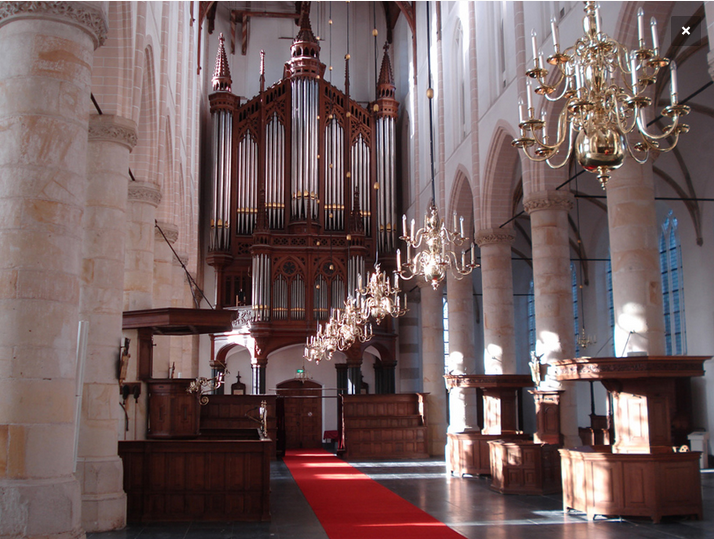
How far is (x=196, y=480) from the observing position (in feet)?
35.0

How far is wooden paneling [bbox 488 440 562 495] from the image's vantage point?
13297 mm

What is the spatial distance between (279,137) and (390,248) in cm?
594

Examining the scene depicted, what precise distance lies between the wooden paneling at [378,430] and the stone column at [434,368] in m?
0.39

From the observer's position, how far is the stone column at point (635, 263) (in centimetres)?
1111

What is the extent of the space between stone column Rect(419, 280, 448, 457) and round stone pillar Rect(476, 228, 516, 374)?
4.69 metres

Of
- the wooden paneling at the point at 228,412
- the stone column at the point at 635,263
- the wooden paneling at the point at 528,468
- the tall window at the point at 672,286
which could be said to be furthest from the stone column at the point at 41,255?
the tall window at the point at 672,286

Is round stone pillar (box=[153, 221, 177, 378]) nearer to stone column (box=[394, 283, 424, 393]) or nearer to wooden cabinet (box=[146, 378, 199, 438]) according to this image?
wooden cabinet (box=[146, 378, 199, 438])

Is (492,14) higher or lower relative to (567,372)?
→ higher

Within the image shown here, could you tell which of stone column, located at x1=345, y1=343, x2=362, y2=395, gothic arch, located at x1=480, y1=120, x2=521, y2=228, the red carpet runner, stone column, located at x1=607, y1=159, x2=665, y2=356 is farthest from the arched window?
the red carpet runner

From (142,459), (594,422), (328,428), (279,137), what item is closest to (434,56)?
(279,137)

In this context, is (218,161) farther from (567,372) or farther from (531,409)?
(567,372)

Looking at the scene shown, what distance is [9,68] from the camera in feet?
24.8

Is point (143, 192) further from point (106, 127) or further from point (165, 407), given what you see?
point (165, 407)

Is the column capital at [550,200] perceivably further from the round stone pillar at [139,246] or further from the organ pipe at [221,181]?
the organ pipe at [221,181]
